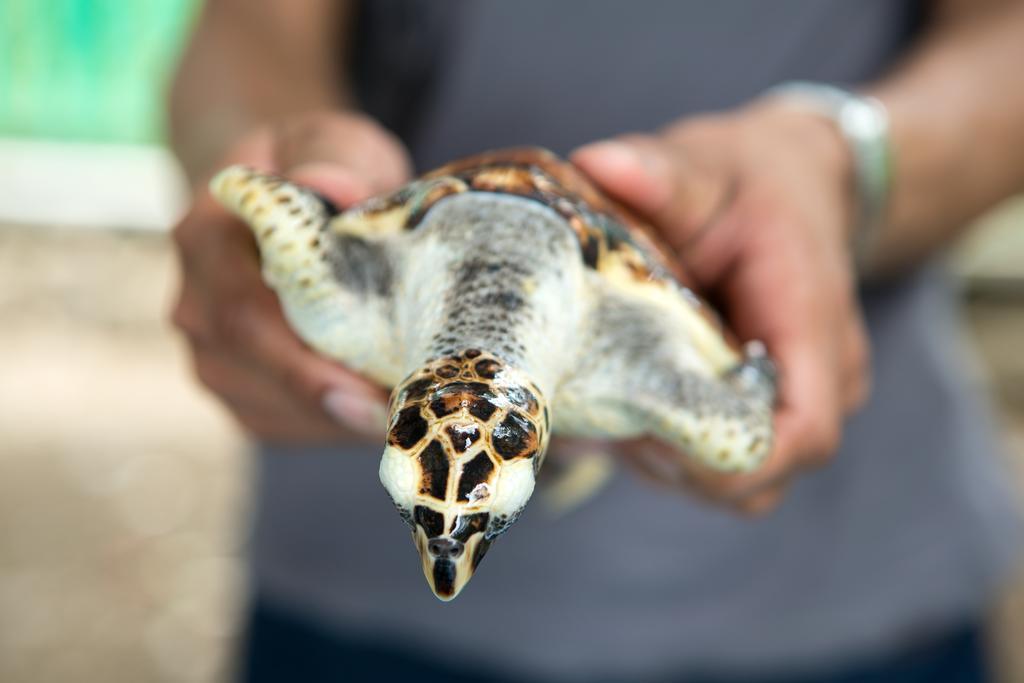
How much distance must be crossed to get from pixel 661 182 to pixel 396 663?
81 centimetres

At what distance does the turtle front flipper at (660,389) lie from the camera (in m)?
0.73

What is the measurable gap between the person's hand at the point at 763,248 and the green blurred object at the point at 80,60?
3351mm

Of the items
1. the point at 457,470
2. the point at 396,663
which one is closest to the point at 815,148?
the point at 457,470

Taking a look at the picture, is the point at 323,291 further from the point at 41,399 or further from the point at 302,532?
the point at 41,399

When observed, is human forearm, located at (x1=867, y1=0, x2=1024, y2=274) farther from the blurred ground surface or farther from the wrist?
the blurred ground surface

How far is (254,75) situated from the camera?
3.85ft

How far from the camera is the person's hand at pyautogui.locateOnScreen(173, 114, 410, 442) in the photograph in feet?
2.63

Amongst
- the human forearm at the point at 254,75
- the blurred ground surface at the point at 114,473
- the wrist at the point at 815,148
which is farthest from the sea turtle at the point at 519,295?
the blurred ground surface at the point at 114,473

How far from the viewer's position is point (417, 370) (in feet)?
2.08

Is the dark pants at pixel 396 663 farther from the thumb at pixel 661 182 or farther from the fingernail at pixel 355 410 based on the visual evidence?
the thumb at pixel 661 182

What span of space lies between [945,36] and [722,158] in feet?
1.39

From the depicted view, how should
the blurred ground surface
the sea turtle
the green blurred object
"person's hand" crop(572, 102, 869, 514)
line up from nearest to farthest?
the sea turtle → "person's hand" crop(572, 102, 869, 514) → the blurred ground surface → the green blurred object

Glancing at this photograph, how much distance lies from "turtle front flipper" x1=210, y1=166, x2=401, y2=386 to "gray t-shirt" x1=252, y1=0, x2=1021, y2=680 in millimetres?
443

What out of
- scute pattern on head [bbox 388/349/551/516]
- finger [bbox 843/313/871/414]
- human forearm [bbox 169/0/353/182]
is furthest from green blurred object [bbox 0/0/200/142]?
scute pattern on head [bbox 388/349/551/516]
